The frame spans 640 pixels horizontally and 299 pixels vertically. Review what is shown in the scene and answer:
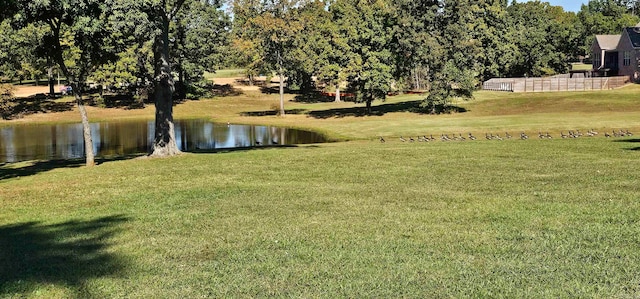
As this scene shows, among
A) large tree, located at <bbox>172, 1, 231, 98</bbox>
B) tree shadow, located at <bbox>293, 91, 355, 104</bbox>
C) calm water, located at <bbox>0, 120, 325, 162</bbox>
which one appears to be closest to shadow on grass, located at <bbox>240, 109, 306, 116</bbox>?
calm water, located at <bbox>0, 120, 325, 162</bbox>

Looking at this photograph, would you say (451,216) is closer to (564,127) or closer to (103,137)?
(564,127)

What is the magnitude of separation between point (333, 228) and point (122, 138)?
3962cm

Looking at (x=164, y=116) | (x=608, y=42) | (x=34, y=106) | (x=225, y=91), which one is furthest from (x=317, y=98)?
(x=164, y=116)

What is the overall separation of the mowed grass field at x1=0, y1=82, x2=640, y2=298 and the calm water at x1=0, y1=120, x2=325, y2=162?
16207mm

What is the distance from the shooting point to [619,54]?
75250mm

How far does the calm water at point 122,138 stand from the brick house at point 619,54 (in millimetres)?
47278

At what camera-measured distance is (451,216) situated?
36.6 ft

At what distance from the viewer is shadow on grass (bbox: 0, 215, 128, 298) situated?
779cm

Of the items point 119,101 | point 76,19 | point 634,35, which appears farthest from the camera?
point 119,101

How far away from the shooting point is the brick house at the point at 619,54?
6950 centimetres

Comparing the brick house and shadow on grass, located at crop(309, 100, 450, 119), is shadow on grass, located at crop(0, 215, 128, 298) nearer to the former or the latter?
shadow on grass, located at crop(309, 100, 450, 119)

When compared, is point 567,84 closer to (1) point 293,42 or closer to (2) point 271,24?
(1) point 293,42

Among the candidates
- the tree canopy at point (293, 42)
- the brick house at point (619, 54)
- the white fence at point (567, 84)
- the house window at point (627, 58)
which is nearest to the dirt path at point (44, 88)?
the tree canopy at point (293, 42)

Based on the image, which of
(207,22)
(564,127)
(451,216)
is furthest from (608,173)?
(207,22)
